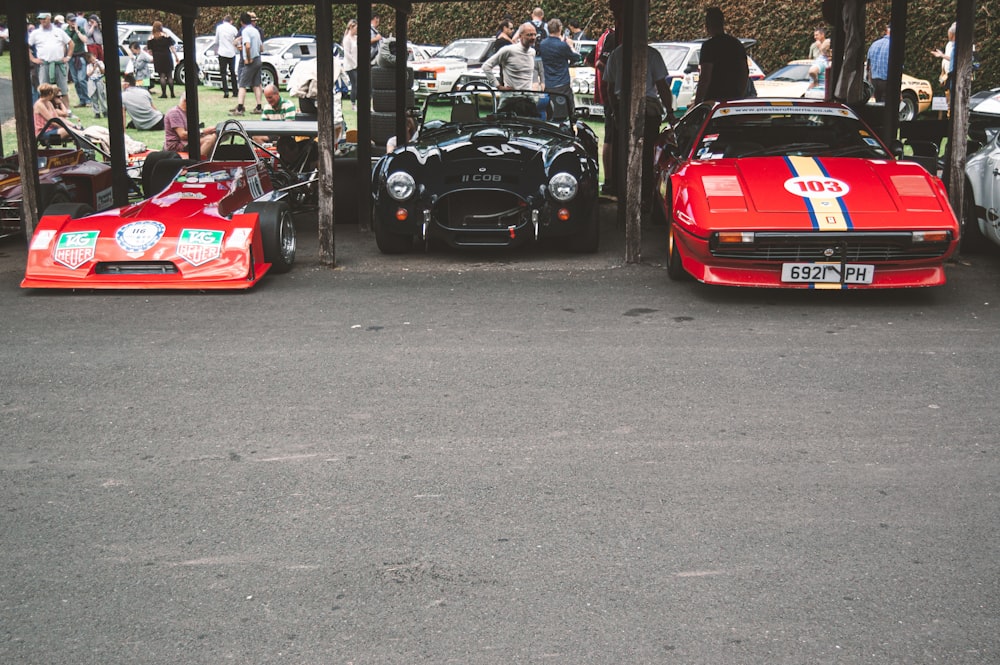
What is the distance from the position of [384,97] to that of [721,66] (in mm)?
5575

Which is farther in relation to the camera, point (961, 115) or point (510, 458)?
point (961, 115)

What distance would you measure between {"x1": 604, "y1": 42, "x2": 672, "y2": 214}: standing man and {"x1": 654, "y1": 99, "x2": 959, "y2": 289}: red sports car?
12.5ft

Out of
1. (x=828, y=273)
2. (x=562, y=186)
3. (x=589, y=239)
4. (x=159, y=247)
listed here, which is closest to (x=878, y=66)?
(x=589, y=239)

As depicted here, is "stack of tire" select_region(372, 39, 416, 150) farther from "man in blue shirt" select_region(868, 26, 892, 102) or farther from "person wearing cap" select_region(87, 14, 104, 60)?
"person wearing cap" select_region(87, 14, 104, 60)

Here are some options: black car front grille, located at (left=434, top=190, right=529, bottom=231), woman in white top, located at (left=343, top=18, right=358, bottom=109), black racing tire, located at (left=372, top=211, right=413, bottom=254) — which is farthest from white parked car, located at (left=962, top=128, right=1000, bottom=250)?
woman in white top, located at (left=343, top=18, right=358, bottom=109)

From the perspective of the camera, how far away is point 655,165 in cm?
1045

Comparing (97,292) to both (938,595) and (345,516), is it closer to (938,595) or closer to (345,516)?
(345,516)

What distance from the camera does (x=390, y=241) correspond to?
895cm

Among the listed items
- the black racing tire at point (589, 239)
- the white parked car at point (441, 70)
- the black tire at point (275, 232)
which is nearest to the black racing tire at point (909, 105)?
the white parked car at point (441, 70)

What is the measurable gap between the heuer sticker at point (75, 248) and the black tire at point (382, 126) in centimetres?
775

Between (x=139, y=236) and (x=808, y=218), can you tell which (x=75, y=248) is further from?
(x=808, y=218)

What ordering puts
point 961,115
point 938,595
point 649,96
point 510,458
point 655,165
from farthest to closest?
point 649,96 → point 655,165 → point 961,115 → point 510,458 → point 938,595

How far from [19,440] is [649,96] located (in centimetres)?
885

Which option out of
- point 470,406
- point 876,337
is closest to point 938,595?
point 470,406
